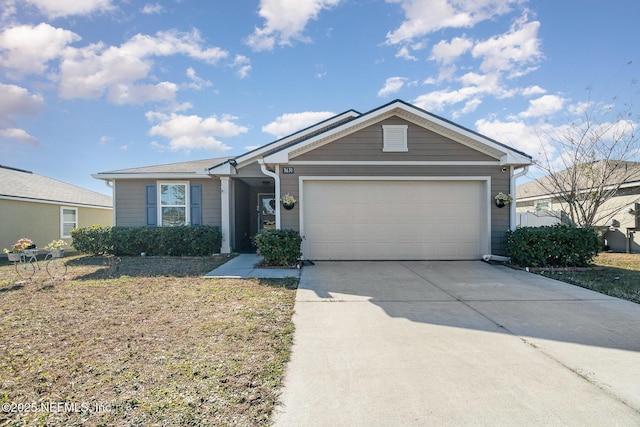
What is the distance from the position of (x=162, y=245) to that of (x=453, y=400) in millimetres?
10008

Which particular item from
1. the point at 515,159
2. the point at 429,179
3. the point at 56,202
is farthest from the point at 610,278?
the point at 56,202

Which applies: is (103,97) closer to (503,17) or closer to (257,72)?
(257,72)

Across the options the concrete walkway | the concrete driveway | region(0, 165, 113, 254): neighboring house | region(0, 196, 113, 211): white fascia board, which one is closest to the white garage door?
the concrete walkway

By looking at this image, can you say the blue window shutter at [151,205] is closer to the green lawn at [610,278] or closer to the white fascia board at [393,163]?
the white fascia board at [393,163]

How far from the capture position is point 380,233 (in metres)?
8.95

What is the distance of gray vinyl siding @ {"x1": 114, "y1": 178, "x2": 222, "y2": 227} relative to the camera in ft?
37.2

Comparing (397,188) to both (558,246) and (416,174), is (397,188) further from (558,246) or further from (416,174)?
(558,246)

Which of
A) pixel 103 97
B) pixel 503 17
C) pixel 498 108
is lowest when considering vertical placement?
pixel 498 108

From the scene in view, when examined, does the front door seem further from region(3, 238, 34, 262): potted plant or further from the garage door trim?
region(3, 238, 34, 262): potted plant

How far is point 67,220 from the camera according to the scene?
584 inches

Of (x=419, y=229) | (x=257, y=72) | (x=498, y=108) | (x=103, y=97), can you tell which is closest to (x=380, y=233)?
(x=419, y=229)

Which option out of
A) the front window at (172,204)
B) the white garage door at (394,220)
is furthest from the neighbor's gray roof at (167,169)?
the white garage door at (394,220)

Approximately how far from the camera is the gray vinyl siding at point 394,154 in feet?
28.9

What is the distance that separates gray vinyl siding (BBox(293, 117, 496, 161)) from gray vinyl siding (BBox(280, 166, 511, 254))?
0.25 metres
